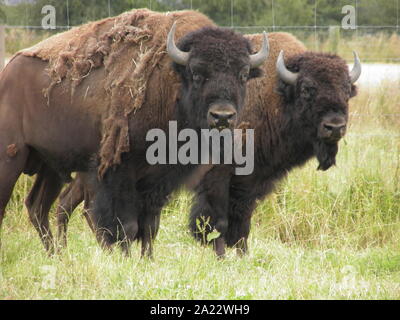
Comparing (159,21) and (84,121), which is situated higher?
(159,21)

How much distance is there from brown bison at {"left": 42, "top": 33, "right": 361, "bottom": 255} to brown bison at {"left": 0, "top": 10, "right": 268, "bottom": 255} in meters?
0.73

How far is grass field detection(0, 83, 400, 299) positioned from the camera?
509 cm

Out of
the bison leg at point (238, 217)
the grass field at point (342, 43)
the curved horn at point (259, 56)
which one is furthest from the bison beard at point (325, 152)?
the grass field at point (342, 43)

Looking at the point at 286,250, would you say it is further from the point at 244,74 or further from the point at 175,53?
the point at 175,53

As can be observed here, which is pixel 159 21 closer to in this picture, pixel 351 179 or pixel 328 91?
pixel 328 91

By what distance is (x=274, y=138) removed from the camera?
7531 millimetres

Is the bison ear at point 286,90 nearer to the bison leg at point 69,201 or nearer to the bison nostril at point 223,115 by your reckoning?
the bison nostril at point 223,115

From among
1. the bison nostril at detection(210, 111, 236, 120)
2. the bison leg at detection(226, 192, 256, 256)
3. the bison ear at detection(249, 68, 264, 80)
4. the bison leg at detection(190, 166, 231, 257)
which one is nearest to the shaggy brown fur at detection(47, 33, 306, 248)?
the bison leg at detection(190, 166, 231, 257)

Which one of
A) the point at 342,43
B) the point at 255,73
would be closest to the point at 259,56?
the point at 255,73

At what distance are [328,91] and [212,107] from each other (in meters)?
1.63

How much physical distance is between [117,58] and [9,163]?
135cm

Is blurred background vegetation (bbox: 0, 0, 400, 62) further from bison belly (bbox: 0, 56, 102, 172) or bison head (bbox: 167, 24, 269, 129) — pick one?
bison head (bbox: 167, 24, 269, 129)

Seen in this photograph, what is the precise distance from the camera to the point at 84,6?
1356cm
